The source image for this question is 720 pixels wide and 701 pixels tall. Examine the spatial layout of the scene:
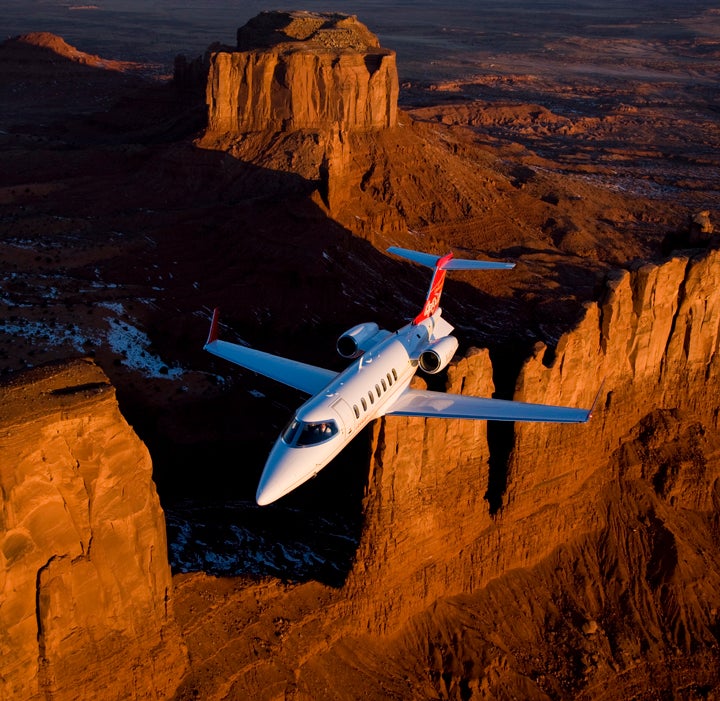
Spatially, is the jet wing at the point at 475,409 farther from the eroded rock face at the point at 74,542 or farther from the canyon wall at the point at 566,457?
the eroded rock face at the point at 74,542

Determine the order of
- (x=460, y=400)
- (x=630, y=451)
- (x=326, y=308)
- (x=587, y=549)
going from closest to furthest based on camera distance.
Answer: (x=460, y=400)
(x=587, y=549)
(x=630, y=451)
(x=326, y=308)

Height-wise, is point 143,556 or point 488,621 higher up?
point 143,556

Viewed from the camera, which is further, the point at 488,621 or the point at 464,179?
the point at 464,179

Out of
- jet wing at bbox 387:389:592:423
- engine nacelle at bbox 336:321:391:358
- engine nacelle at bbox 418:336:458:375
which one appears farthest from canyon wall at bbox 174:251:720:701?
engine nacelle at bbox 336:321:391:358

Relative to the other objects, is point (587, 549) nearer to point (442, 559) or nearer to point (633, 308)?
point (442, 559)

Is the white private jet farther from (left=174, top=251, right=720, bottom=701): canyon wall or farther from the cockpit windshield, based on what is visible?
(left=174, top=251, right=720, bottom=701): canyon wall

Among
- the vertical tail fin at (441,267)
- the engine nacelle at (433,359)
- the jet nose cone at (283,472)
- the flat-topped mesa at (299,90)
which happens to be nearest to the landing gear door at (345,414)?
the jet nose cone at (283,472)

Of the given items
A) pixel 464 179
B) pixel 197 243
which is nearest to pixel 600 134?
pixel 464 179

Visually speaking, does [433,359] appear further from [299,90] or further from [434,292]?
[299,90]
